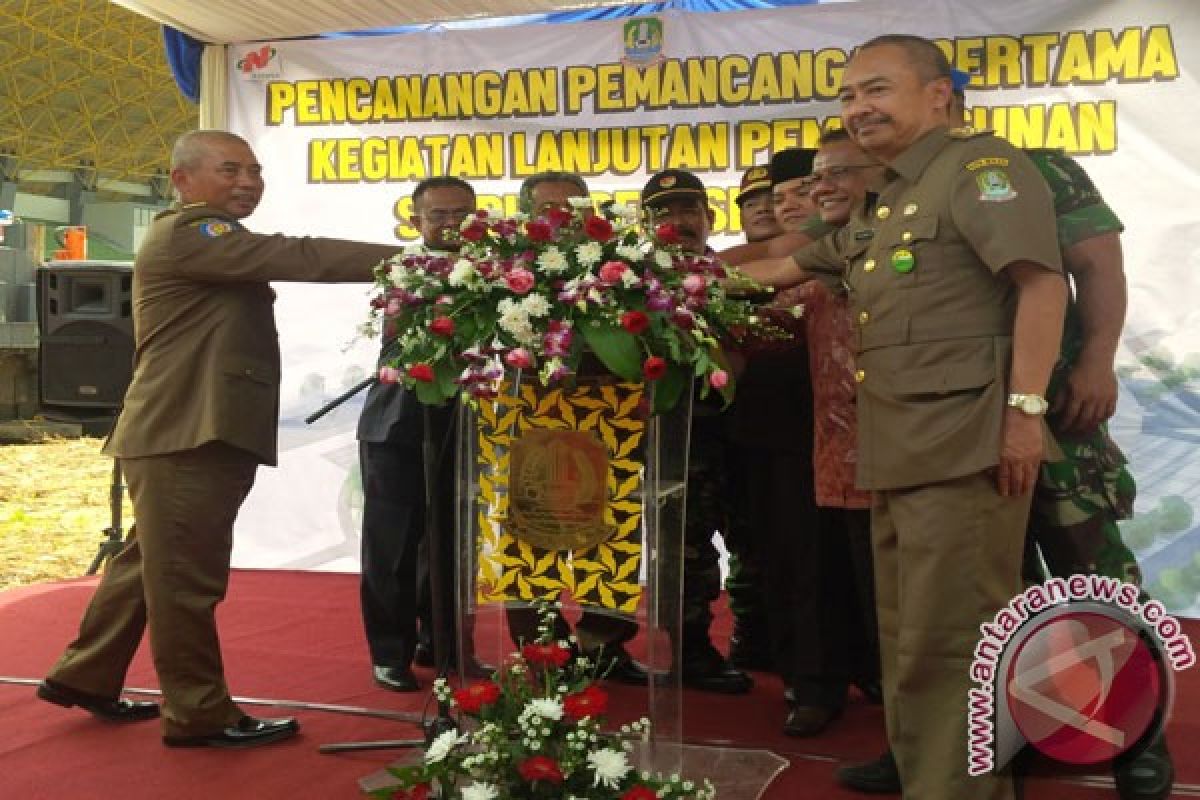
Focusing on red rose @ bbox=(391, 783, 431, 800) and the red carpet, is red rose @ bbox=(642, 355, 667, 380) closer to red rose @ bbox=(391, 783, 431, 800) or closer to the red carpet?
red rose @ bbox=(391, 783, 431, 800)

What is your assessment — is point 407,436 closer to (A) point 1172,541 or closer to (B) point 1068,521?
(B) point 1068,521

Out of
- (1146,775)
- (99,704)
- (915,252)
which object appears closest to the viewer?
(915,252)

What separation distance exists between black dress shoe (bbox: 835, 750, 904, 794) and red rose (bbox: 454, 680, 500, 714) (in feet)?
3.42

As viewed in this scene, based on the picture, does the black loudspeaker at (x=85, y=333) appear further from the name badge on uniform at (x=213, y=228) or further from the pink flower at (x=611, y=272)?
the pink flower at (x=611, y=272)

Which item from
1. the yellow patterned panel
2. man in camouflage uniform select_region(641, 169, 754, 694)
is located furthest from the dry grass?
the yellow patterned panel

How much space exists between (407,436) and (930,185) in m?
2.11

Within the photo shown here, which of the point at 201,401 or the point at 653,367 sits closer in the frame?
the point at 653,367

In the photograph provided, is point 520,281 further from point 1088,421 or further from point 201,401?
point 1088,421

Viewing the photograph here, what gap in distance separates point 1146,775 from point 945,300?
4.23ft

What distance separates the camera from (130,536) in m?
3.65

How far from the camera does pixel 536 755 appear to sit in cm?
238

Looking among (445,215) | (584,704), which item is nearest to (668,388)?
(584,704)

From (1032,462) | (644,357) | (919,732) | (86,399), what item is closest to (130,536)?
(644,357)

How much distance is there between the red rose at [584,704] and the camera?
2.43 metres
